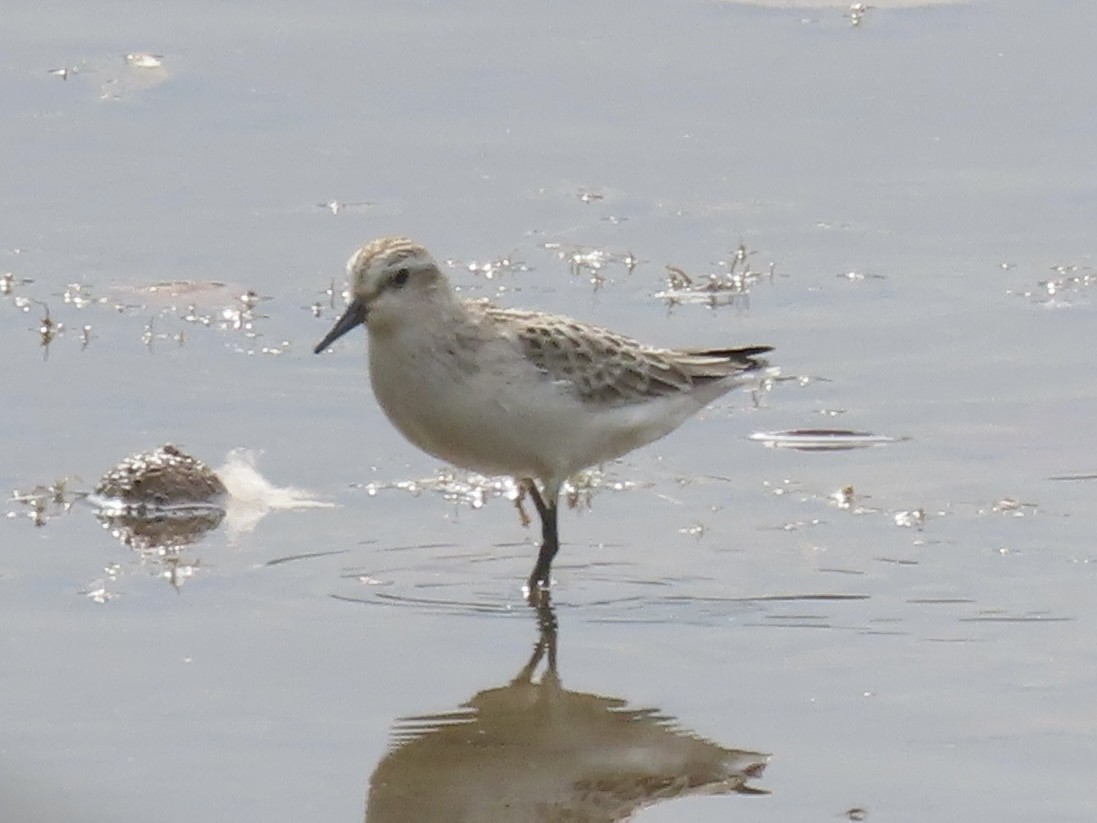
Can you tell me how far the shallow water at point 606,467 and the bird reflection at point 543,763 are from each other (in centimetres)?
2

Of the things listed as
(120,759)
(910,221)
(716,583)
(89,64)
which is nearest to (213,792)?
(120,759)

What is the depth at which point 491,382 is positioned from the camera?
267 inches

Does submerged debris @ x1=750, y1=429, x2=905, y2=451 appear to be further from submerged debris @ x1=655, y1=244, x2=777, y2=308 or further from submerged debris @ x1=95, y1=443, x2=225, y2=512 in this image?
submerged debris @ x1=95, y1=443, x2=225, y2=512

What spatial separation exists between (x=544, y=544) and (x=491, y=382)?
19.8 inches

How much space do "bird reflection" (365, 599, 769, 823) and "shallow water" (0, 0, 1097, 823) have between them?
23mm

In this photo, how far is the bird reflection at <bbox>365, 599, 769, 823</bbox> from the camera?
5.09m

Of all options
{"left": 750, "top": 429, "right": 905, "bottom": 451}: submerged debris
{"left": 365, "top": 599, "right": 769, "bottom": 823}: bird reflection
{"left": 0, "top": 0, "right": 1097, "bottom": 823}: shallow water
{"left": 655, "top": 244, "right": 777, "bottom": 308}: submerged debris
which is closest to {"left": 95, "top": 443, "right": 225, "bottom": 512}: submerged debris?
{"left": 0, "top": 0, "right": 1097, "bottom": 823}: shallow water

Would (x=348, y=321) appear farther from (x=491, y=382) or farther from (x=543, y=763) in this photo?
(x=543, y=763)

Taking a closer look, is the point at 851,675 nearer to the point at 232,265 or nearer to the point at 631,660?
the point at 631,660

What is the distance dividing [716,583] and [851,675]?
33.1 inches

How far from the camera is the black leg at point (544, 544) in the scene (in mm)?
6719

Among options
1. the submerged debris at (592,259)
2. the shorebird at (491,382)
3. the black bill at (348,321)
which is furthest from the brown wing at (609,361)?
the submerged debris at (592,259)

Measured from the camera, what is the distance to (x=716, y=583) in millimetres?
6707

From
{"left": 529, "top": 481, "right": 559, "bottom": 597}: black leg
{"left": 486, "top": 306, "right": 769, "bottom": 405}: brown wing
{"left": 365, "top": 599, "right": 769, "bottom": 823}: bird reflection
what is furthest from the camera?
{"left": 486, "top": 306, "right": 769, "bottom": 405}: brown wing
